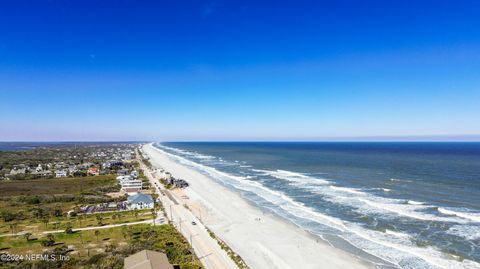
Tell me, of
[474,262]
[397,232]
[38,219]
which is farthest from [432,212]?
[38,219]

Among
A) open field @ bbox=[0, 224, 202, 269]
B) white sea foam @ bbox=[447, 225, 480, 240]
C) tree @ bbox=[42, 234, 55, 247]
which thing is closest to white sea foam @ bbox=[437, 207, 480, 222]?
white sea foam @ bbox=[447, 225, 480, 240]

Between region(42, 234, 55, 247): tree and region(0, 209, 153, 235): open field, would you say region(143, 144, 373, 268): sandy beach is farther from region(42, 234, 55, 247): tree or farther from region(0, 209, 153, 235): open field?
region(42, 234, 55, 247): tree

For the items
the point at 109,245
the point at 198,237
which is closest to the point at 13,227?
the point at 109,245

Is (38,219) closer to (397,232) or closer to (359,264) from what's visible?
(359,264)

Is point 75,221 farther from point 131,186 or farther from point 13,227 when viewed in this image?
point 131,186

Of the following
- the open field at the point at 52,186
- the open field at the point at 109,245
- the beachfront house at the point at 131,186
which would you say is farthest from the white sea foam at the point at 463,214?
the open field at the point at 52,186

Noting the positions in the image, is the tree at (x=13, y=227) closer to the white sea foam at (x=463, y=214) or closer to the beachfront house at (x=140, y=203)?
the beachfront house at (x=140, y=203)
